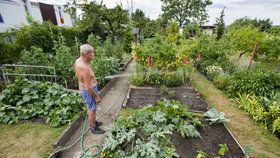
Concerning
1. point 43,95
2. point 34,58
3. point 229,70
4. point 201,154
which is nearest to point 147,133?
point 201,154

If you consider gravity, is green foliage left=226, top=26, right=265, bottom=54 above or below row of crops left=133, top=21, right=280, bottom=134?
above

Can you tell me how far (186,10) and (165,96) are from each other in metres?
31.0

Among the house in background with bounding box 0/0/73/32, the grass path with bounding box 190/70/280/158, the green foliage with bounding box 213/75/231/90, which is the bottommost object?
the grass path with bounding box 190/70/280/158

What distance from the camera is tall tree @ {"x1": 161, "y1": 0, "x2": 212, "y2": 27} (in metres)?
31.5

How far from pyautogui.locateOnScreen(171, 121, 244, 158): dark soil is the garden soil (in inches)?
63.4

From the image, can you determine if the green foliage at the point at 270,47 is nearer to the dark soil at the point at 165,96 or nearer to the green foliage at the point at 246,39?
the green foliage at the point at 246,39

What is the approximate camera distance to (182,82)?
21.5 feet

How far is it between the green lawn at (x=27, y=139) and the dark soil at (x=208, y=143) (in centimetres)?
252

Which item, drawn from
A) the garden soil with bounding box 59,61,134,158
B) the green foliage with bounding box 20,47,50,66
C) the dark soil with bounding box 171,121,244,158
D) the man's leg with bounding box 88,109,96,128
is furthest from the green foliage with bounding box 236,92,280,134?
the green foliage with bounding box 20,47,50,66

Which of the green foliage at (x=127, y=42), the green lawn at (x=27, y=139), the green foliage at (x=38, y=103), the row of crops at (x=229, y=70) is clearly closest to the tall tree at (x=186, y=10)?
the green foliage at (x=127, y=42)

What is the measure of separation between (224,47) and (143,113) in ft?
23.1

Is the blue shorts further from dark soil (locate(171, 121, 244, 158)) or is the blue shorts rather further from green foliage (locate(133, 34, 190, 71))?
green foliage (locate(133, 34, 190, 71))

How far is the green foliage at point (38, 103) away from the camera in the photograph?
4.14 meters

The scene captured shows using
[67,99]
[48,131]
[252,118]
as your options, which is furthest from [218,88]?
[48,131]
